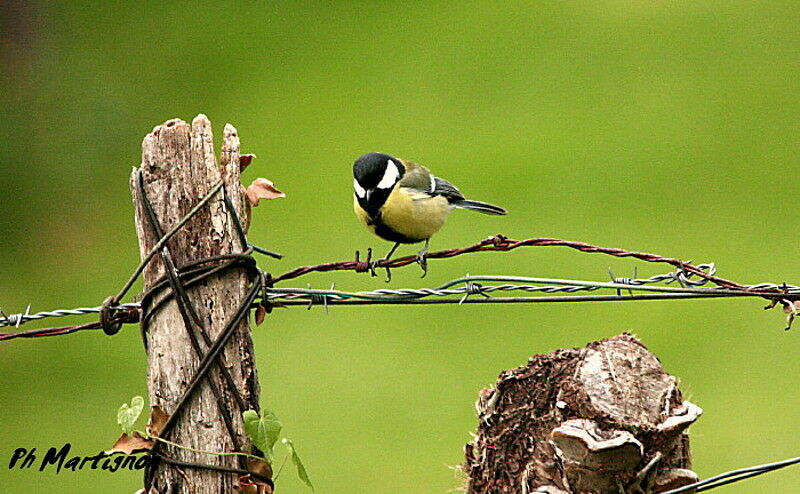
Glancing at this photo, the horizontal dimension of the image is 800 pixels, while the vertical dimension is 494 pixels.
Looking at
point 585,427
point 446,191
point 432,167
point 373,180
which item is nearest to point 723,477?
point 585,427

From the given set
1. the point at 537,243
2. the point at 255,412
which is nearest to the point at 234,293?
the point at 255,412

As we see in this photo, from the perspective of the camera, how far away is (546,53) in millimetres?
11891

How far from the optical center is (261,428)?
2.44 meters

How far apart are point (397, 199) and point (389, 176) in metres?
0.10

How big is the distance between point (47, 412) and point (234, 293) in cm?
680

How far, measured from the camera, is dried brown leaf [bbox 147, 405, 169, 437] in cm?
244

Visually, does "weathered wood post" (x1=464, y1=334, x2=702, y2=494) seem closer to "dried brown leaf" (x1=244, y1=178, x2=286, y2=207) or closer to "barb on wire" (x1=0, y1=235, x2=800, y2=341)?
"barb on wire" (x1=0, y1=235, x2=800, y2=341)

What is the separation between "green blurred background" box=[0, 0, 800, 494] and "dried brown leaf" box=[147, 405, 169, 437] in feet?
14.8

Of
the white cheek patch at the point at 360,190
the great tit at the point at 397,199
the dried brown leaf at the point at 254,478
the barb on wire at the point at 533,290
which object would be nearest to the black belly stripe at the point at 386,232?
the great tit at the point at 397,199

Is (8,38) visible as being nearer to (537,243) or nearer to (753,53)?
(753,53)

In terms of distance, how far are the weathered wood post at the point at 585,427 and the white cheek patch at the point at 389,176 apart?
179 cm

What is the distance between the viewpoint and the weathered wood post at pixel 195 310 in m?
2.44

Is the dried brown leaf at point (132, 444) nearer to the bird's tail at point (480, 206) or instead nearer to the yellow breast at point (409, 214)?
the yellow breast at point (409, 214)

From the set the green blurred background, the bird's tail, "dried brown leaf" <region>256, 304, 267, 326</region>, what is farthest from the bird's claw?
the green blurred background
